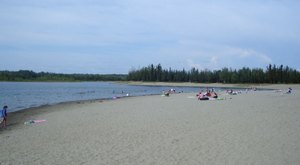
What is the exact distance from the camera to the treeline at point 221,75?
123 metres

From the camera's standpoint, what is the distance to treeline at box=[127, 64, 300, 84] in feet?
403

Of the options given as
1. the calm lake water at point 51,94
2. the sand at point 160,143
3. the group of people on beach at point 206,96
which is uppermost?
the group of people on beach at point 206,96

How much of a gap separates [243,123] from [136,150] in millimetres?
7338

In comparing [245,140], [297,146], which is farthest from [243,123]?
[297,146]

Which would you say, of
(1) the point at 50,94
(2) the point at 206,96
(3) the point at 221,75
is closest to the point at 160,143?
(2) the point at 206,96

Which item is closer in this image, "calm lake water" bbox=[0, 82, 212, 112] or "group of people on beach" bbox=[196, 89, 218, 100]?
"group of people on beach" bbox=[196, 89, 218, 100]

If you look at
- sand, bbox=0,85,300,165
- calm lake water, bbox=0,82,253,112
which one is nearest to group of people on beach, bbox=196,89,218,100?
calm lake water, bbox=0,82,253,112

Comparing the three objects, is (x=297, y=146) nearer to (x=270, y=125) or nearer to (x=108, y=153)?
(x=270, y=125)

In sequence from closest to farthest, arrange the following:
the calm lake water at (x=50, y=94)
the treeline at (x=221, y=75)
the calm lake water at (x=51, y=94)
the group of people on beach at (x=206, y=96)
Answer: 1. the group of people on beach at (x=206, y=96)
2. the calm lake water at (x=51, y=94)
3. the calm lake water at (x=50, y=94)
4. the treeline at (x=221, y=75)

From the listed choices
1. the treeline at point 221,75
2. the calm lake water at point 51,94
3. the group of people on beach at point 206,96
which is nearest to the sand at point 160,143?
the calm lake water at point 51,94

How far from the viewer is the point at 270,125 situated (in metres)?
15.2

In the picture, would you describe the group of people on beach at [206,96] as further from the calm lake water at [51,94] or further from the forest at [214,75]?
the forest at [214,75]

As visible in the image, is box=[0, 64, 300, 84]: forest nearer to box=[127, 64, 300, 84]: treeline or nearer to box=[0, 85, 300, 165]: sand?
box=[127, 64, 300, 84]: treeline

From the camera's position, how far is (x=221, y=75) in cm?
14925
